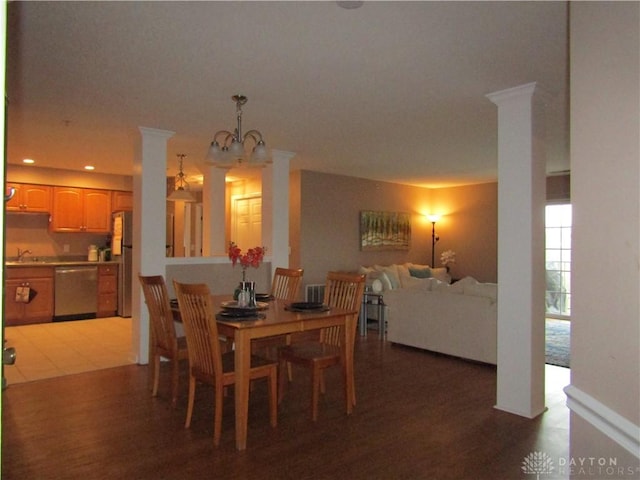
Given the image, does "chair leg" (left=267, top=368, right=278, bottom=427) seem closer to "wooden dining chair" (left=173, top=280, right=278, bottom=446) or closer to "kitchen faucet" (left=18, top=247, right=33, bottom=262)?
"wooden dining chair" (left=173, top=280, right=278, bottom=446)

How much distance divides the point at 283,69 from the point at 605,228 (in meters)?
2.35

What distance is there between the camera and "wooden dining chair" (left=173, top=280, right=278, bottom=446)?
8.92 ft

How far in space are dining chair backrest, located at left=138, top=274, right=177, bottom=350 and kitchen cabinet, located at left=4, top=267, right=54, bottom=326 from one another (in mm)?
4072

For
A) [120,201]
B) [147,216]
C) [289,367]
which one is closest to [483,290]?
[289,367]

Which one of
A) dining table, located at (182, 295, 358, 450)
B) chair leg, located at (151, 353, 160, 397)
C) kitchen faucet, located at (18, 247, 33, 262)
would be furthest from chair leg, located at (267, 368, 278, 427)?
kitchen faucet, located at (18, 247, 33, 262)

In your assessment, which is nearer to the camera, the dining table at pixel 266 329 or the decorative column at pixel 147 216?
the dining table at pixel 266 329

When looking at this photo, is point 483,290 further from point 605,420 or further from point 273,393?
point 605,420

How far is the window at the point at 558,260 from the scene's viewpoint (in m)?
7.30

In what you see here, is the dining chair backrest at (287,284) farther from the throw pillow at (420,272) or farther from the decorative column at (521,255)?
the throw pillow at (420,272)

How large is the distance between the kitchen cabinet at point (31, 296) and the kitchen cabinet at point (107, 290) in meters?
0.66

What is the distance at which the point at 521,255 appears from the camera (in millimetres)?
3219

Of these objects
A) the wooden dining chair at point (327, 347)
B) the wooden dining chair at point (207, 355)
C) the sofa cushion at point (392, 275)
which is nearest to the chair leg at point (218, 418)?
the wooden dining chair at point (207, 355)

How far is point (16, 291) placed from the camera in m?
6.36

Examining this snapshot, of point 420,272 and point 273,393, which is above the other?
point 420,272
